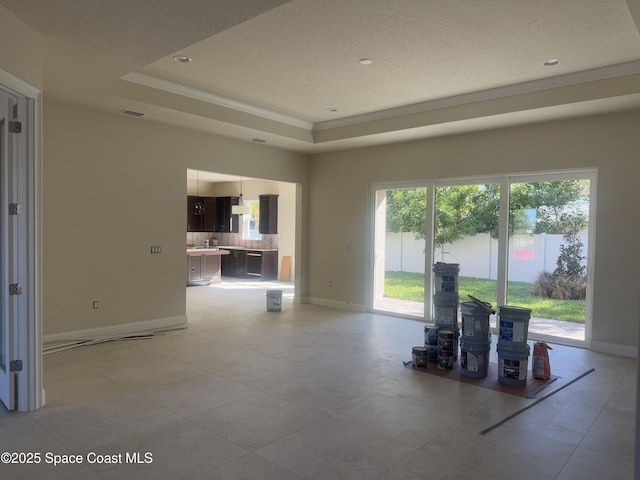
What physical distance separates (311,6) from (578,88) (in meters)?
3.21

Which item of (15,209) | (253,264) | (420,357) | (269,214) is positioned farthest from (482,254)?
(253,264)

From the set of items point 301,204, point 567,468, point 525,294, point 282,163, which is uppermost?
point 282,163

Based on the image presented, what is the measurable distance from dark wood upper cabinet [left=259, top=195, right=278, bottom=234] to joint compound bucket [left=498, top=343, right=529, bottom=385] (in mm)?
8571

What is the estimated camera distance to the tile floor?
2.70 m

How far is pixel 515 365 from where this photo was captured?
4129 millimetres

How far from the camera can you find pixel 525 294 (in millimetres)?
6043

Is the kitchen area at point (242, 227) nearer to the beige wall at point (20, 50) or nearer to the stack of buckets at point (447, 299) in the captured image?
the stack of buckets at point (447, 299)

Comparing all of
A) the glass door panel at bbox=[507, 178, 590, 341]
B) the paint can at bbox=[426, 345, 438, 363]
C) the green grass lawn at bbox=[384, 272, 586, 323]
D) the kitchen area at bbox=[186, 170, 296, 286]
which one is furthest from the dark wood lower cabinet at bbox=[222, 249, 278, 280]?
the paint can at bbox=[426, 345, 438, 363]

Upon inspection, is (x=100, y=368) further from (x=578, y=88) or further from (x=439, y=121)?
(x=578, y=88)

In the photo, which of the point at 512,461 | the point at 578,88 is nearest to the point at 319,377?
the point at 512,461

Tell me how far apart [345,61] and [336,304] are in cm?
464

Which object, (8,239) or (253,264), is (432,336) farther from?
(253,264)

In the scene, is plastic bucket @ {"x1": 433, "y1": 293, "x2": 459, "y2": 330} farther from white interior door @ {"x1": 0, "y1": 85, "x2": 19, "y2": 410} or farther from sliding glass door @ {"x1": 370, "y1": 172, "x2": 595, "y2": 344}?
white interior door @ {"x1": 0, "y1": 85, "x2": 19, "y2": 410}

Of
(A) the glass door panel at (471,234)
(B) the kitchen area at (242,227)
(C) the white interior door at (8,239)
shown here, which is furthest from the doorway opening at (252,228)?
(C) the white interior door at (8,239)
